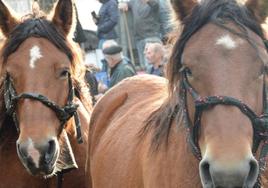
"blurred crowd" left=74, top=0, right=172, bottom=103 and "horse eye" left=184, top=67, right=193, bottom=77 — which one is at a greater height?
"horse eye" left=184, top=67, right=193, bottom=77

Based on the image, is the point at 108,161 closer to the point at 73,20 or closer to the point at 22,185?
the point at 22,185

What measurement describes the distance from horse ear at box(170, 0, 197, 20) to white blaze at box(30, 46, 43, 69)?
1556mm

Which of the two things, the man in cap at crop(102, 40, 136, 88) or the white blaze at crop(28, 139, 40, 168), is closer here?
the white blaze at crop(28, 139, 40, 168)

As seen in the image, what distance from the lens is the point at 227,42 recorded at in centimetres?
312

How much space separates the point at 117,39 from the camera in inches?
435

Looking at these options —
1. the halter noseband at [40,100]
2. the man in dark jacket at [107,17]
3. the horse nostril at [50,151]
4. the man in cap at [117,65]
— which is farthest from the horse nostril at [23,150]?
the man in dark jacket at [107,17]

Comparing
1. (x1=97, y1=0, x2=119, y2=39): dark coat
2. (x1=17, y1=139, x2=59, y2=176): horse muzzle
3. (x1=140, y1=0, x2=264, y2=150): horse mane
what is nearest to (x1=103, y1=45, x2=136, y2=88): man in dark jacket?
(x1=97, y1=0, x2=119, y2=39): dark coat

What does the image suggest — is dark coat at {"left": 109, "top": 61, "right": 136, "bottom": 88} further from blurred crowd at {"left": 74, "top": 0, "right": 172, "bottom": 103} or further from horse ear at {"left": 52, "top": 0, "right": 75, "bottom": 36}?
horse ear at {"left": 52, "top": 0, "right": 75, "bottom": 36}

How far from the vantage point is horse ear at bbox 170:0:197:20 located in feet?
11.4

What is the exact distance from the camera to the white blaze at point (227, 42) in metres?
3.10

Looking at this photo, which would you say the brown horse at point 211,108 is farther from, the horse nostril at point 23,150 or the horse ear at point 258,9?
the horse nostril at point 23,150

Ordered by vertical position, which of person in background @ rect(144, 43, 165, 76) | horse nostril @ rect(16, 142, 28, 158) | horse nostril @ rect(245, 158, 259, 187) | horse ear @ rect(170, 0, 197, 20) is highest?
horse ear @ rect(170, 0, 197, 20)

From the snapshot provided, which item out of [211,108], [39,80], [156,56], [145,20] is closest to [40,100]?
[39,80]

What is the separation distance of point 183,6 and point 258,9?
0.49 meters
